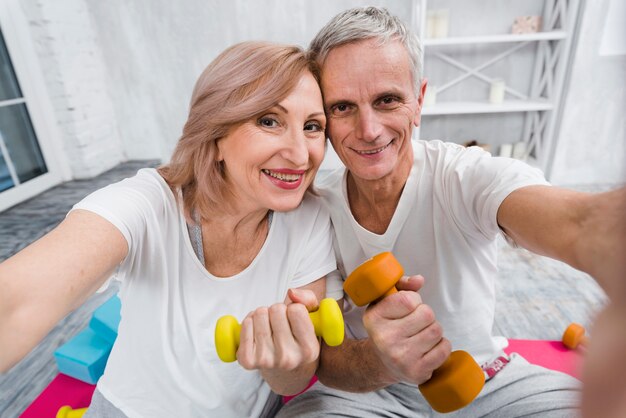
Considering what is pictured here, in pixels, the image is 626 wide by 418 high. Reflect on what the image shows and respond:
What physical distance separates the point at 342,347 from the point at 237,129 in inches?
27.9

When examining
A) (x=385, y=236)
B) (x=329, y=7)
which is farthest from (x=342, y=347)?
(x=329, y=7)

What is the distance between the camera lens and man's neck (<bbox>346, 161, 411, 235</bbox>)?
1.23m

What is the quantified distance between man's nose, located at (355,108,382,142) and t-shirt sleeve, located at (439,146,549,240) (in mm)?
238

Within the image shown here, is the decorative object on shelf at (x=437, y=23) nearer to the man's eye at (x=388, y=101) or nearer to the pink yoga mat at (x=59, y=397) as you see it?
the man's eye at (x=388, y=101)

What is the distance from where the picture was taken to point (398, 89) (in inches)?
45.0

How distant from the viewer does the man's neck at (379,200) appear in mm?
1226

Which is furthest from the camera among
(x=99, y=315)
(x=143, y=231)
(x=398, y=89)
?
(x=99, y=315)

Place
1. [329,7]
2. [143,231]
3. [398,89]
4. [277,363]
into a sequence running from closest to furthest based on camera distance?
1. [277,363]
2. [143,231]
3. [398,89]
4. [329,7]

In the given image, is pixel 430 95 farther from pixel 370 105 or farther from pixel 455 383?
pixel 455 383

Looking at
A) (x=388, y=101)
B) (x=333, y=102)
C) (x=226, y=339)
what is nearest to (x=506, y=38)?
(x=388, y=101)

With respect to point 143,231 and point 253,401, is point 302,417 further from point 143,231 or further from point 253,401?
point 143,231

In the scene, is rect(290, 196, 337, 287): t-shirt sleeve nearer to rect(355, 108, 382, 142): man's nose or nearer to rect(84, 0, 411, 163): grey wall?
rect(355, 108, 382, 142): man's nose

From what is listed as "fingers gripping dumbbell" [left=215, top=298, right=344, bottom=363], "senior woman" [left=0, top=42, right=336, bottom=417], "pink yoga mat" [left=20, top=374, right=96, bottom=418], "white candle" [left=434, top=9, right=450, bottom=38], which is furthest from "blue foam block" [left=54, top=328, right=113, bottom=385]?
"white candle" [left=434, top=9, right=450, bottom=38]

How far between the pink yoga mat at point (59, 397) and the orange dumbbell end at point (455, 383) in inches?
57.2
